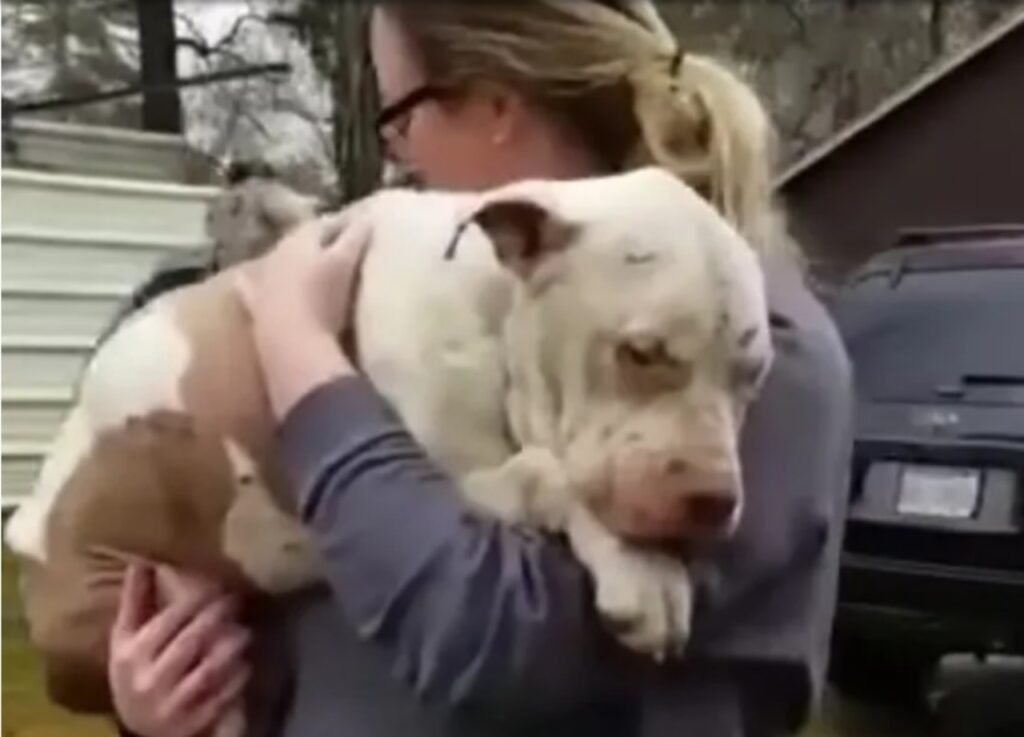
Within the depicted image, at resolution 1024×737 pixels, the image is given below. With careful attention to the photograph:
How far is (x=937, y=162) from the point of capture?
8766mm

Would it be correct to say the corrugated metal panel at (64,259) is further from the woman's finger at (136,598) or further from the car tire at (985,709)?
the woman's finger at (136,598)

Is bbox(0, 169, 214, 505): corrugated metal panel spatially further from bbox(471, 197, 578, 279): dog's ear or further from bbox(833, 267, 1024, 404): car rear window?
bbox(471, 197, 578, 279): dog's ear

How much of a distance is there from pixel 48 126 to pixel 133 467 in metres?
5.09

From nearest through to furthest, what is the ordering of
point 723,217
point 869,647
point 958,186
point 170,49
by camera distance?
point 723,217
point 869,647
point 170,49
point 958,186

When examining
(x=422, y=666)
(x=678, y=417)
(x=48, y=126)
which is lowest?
(x=48, y=126)

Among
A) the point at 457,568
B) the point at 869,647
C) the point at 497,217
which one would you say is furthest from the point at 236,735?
the point at 869,647

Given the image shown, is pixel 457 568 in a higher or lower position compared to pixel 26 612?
higher

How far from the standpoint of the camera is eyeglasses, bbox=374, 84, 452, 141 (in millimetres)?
1436

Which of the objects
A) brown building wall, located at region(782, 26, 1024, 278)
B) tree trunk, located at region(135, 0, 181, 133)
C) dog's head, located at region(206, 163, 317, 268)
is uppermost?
dog's head, located at region(206, 163, 317, 268)

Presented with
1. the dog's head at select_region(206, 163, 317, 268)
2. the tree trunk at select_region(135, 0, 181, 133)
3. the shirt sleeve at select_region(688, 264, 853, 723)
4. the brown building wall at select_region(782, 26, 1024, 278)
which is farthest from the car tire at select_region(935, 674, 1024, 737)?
the brown building wall at select_region(782, 26, 1024, 278)

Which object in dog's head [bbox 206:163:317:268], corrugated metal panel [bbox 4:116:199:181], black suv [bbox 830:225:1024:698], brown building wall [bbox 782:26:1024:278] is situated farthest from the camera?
brown building wall [bbox 782:26:1024:278]

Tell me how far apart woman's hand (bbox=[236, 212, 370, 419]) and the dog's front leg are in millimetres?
187

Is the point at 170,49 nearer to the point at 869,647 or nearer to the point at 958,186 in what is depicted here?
the point at 869,647

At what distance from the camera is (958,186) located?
8.66 m
